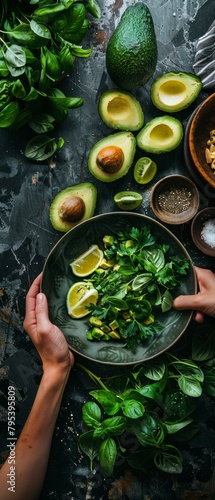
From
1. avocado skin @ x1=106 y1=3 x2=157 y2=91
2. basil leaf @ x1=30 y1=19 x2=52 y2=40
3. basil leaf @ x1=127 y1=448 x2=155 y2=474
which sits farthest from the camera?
basil leaf @ x1=127 y1=448 x2=155 y2=474

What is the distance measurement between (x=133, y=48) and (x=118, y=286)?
28.1 inches

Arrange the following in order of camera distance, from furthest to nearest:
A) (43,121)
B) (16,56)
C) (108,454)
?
(43,121)
(108,454)
(16,56)

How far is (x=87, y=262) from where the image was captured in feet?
5.54

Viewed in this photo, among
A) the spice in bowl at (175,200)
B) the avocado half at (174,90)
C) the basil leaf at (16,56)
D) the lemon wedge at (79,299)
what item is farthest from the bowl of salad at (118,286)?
the basil leaf at (16,56)

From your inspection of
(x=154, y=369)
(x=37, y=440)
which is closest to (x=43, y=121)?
(x=154, y=369)

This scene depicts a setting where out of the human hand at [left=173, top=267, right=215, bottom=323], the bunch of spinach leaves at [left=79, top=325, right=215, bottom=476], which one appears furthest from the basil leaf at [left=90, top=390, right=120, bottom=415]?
the human hand at [left=173, top=267, right=215, bottom=323]

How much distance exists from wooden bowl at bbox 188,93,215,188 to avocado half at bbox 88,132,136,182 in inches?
7.4

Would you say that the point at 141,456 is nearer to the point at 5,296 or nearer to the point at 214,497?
the point at 214,497

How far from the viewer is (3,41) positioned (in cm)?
145

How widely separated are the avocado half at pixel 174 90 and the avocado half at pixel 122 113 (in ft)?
0.23

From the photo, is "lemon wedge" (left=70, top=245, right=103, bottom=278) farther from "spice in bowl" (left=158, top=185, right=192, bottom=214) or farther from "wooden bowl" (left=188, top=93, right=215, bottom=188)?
"wooden bowl" (left=188, top=93, right=215, bottom=188)

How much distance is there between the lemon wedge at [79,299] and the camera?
65.0 inches

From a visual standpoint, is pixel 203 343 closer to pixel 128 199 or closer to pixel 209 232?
pixel 209 232

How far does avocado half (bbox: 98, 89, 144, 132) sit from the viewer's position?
165 cm
